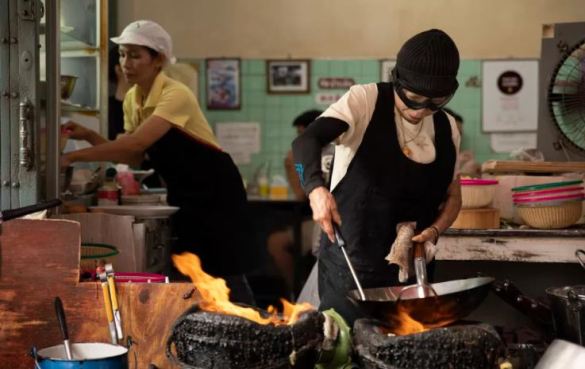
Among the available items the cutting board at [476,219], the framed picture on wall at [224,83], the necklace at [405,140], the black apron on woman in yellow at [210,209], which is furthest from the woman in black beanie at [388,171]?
the framed picture on wall at [224,83]

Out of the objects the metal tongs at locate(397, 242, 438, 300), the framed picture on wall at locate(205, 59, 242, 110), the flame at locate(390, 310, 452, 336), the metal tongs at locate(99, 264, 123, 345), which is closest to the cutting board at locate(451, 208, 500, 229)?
the metal tongs at locate(397, 242, 438, 300)

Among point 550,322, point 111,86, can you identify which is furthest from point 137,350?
point 111,86

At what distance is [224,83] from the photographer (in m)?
8.08

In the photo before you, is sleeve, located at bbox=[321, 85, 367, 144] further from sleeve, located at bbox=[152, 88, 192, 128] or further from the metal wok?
sleeve, located at bbox=[152, 88, 192, 128]

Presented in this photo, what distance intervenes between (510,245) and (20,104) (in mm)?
2144

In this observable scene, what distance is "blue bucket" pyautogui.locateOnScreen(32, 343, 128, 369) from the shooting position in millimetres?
1867

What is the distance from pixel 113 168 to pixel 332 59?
3.77m

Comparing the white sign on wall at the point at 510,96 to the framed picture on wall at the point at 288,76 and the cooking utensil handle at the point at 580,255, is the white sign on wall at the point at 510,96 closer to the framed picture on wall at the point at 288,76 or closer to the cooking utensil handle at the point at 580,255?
the framed picture on wall at the point at 288,76

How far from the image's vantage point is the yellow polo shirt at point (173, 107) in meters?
4.24

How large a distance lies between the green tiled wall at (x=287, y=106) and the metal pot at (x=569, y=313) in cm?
517

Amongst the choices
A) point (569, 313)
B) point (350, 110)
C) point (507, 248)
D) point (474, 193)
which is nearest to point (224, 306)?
point (350, 110)

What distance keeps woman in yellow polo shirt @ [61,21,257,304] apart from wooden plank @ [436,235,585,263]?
1455 mm

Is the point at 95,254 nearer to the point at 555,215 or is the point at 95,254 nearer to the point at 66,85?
the point at 66,85

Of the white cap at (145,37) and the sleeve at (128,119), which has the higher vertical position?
the white cap at (145,37)
